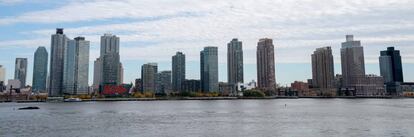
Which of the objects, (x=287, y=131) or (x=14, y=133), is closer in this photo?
(x=287, y=131)

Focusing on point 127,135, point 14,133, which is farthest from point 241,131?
point 14,133

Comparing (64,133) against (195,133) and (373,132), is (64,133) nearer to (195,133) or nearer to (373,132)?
(195,133)

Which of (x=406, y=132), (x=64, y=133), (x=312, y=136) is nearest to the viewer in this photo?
(x=312, y=136)

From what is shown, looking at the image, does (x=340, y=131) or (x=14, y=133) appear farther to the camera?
(x=14, y=133)

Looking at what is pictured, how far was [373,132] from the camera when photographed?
5775cm

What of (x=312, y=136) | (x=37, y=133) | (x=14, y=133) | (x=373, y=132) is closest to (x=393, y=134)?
(x=373, y=132)

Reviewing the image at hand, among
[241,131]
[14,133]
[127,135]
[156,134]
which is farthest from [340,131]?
[14,133]

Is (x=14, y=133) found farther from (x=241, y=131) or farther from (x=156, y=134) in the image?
(x=241, y=131)

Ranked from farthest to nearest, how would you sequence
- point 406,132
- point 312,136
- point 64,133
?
point 64,133 → point 406,132 → point 312,136

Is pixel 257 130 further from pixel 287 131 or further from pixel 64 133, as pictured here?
pixel 64 133

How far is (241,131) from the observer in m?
60.2

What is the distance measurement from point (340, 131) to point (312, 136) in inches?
312

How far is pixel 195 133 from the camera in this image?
59.2 m

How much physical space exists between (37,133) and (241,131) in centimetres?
3237
